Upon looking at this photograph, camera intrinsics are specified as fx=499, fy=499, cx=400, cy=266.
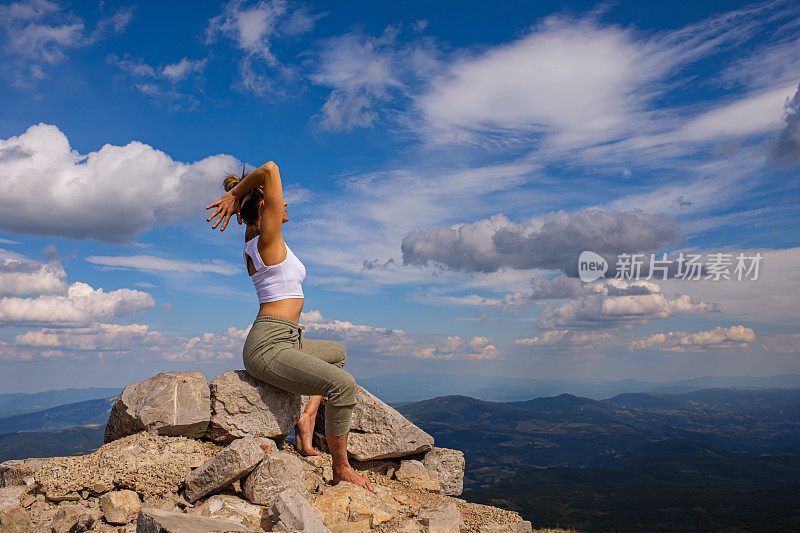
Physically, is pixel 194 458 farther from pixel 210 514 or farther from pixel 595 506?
pixel 595 506

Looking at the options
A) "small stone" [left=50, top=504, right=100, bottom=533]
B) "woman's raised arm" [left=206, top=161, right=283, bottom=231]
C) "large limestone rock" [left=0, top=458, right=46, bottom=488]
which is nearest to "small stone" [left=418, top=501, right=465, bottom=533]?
"small stone" [left=50, top=504, right=100, bottom=533]

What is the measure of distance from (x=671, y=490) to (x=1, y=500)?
213 m

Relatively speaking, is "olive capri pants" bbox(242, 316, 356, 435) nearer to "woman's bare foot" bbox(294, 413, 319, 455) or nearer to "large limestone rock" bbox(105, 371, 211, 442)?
"woman's bare foot" bbox(294, 413, 319, 455)

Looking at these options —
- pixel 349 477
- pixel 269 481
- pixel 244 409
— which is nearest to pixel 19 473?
pixel 244 409

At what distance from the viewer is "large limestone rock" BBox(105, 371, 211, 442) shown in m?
7.89

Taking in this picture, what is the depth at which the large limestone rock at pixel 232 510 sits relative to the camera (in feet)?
20.9

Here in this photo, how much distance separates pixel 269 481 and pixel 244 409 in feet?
5.61

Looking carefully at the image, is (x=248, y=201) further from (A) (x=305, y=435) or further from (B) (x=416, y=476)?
(B) (x=416, y=476)

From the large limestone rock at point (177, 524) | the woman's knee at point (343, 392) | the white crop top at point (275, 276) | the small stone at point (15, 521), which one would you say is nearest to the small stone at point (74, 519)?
the small stone at point (15, 521)

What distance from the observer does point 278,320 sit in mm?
7738

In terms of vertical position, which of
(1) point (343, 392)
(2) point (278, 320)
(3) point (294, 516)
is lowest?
(3) point (294, 516)

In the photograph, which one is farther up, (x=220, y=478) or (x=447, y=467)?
(x=220, y=478)

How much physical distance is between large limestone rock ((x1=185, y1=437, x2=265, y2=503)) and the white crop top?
85.0 inches

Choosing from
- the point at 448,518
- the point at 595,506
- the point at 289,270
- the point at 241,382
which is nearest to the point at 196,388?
the point at 241,382
